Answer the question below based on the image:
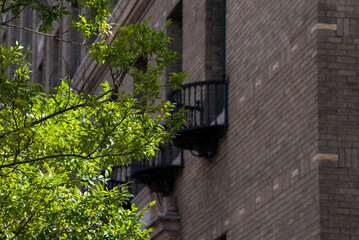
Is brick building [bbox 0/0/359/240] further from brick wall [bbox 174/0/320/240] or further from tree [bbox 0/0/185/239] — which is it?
tree [bbox 0/0/185/239]

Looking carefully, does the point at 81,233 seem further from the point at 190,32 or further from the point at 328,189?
the point at 190,32

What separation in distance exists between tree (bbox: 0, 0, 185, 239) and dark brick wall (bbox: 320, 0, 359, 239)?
2.18 m

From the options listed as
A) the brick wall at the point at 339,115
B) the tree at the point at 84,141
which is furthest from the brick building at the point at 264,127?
the tree at the point at 84,141

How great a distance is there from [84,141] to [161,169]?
7.47m

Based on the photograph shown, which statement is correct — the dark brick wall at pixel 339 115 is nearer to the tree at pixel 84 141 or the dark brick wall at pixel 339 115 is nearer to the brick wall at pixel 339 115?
the brick wall at pixel 339 115

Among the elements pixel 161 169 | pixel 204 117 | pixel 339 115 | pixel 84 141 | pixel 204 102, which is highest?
pixel 204 102

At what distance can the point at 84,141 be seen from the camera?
44.6ft

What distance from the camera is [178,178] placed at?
21266 millimetres

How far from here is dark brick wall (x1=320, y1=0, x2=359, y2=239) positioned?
13484 millimetres

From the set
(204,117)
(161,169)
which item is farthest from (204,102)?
(161,169)

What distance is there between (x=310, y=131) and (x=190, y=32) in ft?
25.0

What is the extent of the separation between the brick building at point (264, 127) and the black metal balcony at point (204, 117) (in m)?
0.03

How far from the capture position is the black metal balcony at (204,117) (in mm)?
18375

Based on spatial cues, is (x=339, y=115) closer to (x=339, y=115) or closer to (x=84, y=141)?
(x=339, y=115)
